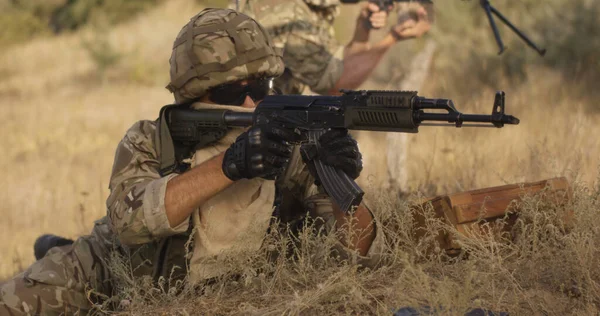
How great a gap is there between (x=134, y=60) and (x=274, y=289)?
58.5 ft

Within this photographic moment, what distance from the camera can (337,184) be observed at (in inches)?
141

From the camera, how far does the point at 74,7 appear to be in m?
27.5

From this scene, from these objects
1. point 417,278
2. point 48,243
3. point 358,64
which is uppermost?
point 417,278

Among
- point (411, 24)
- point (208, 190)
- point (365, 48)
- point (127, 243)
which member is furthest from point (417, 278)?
point (411, 24)

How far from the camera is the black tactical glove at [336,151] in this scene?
3553 mm

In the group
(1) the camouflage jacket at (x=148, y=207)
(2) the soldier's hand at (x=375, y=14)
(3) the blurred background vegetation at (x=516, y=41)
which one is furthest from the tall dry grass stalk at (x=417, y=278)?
(3) the blurred background vegetation at (x=516, y=41)

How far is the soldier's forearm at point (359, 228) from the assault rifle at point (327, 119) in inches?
8.7

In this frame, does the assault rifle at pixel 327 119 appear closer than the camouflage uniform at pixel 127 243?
Yes

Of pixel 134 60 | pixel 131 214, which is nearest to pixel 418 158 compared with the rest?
pixel 131 214

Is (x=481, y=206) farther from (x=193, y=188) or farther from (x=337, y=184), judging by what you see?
(x=193, y=188)

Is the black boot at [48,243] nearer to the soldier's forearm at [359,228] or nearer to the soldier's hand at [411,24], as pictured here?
the soldier's forearm at [359,228]

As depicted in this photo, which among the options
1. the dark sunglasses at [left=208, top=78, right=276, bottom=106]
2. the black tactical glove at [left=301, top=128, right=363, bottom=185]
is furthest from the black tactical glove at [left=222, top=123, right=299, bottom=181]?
the dark sunglasses at [left=208, top=78, right=276, bottom=106]

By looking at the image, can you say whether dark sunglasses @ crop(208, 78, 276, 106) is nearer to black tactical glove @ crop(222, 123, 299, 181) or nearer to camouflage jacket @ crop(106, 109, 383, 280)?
camouflage jacket @ crop(106, 109, 383, 280)

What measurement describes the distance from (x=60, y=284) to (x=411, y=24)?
3706mm
